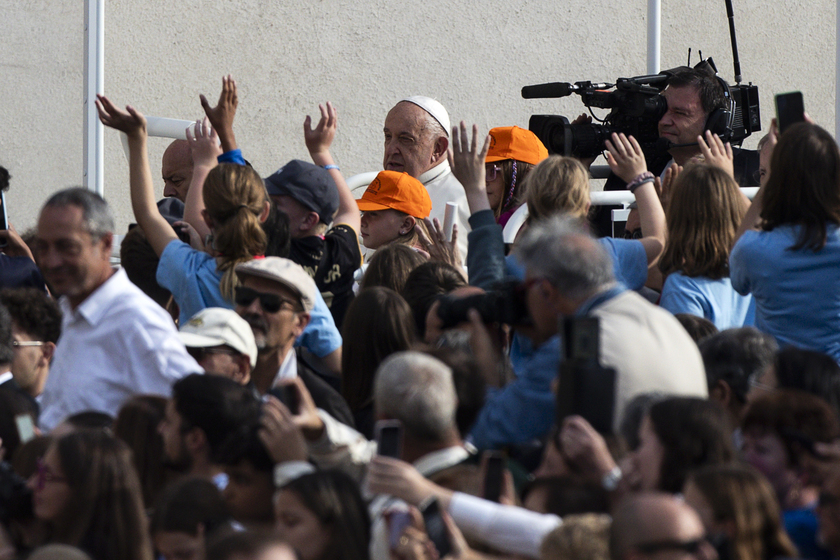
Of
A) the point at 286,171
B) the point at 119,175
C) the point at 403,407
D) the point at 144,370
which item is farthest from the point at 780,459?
the point at 119,175

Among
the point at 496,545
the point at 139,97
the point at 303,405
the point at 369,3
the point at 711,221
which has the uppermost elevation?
the point at 369,3

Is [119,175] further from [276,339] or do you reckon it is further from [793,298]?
[793,298]

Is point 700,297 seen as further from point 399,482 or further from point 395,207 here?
point 399,482

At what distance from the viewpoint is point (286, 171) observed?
153 inches

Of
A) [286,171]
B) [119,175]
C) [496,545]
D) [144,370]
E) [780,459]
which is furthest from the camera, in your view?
[119,175]

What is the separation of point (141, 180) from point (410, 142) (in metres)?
1.76

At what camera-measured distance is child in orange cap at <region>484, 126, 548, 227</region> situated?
460cm

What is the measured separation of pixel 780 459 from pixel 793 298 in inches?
42.9

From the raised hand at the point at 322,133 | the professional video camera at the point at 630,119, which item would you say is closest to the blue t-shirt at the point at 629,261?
the raised hand at the point at 322,133

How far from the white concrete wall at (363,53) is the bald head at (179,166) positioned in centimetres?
221

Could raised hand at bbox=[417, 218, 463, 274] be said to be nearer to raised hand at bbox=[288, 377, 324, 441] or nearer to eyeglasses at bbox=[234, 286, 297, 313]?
eyeglasses at bbox=[234, 286, 297, 313]

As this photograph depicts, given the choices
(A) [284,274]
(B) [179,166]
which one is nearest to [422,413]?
(A) [284,274]

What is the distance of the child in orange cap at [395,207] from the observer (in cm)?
421

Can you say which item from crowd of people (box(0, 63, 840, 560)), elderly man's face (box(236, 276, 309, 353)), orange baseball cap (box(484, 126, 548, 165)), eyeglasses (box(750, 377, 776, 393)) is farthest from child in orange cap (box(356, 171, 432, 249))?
eyeglasses (box(750, 377, 776, 393))
